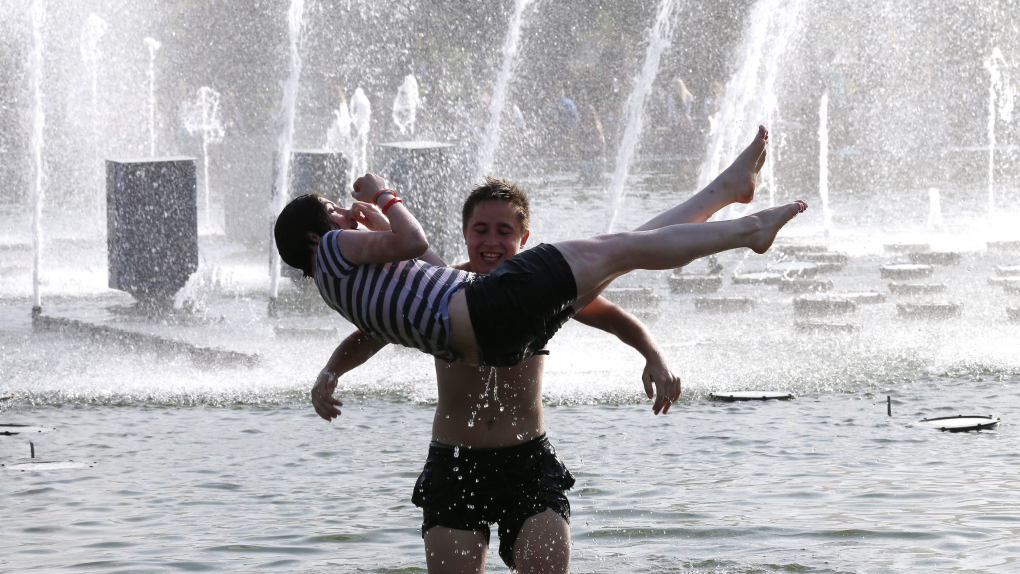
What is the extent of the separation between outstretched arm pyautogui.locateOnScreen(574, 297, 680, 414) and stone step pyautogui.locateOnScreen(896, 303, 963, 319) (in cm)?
717

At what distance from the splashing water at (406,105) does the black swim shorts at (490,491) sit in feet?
81.7

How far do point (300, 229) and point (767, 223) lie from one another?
4.40 ft

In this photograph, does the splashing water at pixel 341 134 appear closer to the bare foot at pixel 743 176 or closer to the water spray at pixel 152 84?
the water spray at pixel 152 84

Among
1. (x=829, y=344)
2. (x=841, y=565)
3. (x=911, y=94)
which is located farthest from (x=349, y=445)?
(x=911, y=94)

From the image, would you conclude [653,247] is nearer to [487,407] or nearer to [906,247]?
[487,407]

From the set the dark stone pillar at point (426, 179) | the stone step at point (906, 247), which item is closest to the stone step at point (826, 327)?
the dark stone pillar at point (426, 179)

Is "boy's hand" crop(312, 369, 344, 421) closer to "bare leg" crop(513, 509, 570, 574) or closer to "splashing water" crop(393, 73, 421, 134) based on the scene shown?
"bare leg" crop(513, 509, 570, 574)

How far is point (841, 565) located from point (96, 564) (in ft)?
8.80

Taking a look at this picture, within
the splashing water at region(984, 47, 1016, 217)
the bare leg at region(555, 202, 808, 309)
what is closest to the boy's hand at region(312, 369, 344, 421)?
the bare leg at region(555, 202, 808, 309)

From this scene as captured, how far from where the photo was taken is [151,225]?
1140 cm

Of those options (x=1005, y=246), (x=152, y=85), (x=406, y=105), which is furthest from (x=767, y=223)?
(x=152, y=85)

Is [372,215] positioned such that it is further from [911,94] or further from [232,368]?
[911,94]

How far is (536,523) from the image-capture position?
3.58 m

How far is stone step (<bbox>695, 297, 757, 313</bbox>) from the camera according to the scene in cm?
1110
